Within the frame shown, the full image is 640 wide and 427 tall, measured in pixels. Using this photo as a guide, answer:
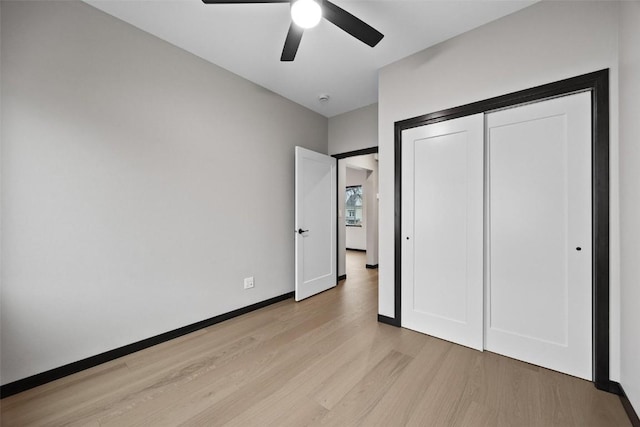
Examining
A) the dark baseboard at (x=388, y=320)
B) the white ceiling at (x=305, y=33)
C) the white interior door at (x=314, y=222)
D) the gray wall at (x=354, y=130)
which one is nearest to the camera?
the white ceiling at (x=305, y=33)

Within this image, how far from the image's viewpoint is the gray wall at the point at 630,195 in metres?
1.35

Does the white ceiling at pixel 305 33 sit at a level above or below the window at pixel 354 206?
above

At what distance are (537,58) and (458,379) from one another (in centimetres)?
240

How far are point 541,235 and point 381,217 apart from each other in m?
1.29

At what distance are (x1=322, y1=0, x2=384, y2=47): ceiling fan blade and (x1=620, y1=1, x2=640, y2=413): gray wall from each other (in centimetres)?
141

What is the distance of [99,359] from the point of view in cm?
194

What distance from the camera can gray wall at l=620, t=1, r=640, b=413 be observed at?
1.35 m

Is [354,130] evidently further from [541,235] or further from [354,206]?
[354,206]

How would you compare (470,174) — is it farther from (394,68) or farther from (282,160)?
(282,160)

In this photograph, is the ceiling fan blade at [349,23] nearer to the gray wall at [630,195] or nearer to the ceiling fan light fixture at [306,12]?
the ceiling fan light fixture at [306,12]

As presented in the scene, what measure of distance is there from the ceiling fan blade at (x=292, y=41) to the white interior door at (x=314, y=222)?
1.38 metres

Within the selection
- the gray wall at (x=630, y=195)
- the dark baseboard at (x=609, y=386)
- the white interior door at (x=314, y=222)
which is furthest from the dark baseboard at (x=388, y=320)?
the gray wall at (x=630, y=195)

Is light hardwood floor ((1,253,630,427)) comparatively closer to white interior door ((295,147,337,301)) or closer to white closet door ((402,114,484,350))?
white closet door ((402,114,484,350))

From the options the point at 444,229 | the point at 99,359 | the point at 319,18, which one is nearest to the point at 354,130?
the point at 444,229
